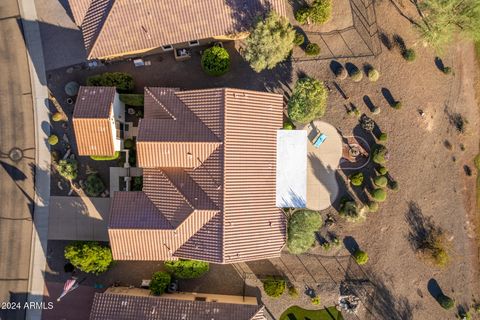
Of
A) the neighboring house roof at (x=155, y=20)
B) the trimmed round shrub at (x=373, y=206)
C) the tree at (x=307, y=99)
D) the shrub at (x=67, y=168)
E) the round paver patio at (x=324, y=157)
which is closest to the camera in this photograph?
the neighboring house roof at (x=155, y=20)

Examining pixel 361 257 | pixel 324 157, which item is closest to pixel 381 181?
pixel 324 157

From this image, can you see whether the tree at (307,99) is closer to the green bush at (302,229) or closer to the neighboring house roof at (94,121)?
the green bush at (302,229)

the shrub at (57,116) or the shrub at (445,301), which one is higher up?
the shrub at (57,116)

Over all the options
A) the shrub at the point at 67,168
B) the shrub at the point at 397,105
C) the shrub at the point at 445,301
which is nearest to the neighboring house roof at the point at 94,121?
the shrub at the point at 67,168

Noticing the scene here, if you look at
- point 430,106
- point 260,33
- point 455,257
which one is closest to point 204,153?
point 260,33

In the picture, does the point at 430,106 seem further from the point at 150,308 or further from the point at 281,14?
the point at 150,308

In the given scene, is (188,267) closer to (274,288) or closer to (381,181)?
(274,288)

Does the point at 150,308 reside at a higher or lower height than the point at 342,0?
lower
